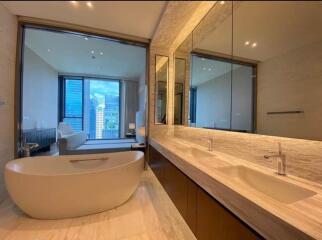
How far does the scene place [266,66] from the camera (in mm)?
1417

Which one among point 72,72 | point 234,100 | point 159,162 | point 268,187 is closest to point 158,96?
point 159,162

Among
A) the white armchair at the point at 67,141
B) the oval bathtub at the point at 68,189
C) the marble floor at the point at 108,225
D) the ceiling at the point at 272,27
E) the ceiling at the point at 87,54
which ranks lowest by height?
the marble floor at the point at 108,225

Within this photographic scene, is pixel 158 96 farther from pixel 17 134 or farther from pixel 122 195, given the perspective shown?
pixel 17 134

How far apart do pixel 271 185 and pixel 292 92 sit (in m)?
0.68

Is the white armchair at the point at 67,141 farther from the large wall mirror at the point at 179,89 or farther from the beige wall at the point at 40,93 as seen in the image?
the large wall mirror at the point at 179,89

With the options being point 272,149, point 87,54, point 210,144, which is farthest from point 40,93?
point 272,149

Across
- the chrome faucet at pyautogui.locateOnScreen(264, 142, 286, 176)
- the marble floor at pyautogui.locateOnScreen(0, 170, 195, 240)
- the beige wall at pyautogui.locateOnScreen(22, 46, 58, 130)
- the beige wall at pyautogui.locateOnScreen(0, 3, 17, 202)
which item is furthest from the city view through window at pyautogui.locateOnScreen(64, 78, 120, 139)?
the chrome faucet at pyautogui.locateOnScreen(264, 142, 286, 176)

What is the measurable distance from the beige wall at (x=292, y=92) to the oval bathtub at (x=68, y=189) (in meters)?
1.63

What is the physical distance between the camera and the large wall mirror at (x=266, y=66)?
1.08m

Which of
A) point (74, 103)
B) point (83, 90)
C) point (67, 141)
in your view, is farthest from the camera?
point (74, 103)

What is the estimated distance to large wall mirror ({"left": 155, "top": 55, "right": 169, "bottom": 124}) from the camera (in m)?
3.47

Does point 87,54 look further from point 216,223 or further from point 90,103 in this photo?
point 216,223

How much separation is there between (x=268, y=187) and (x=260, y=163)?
29 centimetres

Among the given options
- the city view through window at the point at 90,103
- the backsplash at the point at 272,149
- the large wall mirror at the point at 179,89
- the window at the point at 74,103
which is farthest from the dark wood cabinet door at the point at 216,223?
the window at the point at 74,103
